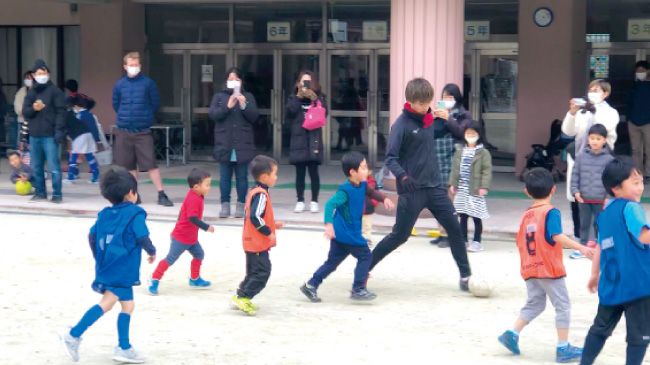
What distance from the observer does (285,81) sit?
2089 centimetres

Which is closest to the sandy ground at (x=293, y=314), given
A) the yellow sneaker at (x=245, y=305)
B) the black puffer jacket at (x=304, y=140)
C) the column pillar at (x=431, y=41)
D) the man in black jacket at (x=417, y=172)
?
the yellow sneaker at (x=245, y=305)

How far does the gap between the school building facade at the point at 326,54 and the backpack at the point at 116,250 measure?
1153 centimetres

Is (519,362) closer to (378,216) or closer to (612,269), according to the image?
(612,269)

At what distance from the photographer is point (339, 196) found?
938cm

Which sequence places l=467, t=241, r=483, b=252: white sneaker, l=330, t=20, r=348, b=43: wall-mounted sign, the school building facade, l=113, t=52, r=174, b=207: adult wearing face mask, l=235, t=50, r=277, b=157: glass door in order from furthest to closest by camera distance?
l=235, t=50, r=277, b=157: glass door → l=330, t=20, r=348, b=43: wall-mounted sign → the school building facade → l=113, t=52, r=174, b=207: adult wearing face mask → l=467, t=241, r=483, b=252: white sneaker

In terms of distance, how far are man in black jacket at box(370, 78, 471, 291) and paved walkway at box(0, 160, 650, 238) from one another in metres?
3.28

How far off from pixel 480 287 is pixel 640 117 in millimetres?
9092

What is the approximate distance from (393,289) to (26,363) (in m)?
3.55

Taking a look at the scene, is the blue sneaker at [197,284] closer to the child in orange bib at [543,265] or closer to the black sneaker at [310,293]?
the black sneaker at [310,293]

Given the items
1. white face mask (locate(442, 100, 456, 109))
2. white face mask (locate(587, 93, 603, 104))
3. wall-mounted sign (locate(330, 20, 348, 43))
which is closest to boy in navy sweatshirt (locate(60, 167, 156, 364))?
white face mask (locate(442, 100, 456, 109))

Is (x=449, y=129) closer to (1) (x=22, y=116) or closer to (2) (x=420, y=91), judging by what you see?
(2) (x=420, y=91)

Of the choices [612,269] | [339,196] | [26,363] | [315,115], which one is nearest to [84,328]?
[26,363]

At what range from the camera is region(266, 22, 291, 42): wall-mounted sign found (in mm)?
20703

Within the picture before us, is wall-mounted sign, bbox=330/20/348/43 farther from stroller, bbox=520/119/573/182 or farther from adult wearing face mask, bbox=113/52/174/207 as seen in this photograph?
adult wearing face mask, bbox=113/52/174/207
